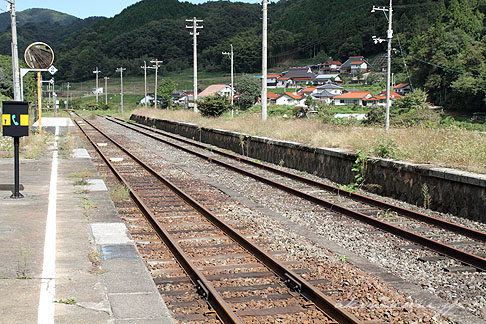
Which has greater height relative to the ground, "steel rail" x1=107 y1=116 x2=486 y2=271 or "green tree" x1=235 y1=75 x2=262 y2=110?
"green tree" x1=235 y1=75 x2=262 y2=110

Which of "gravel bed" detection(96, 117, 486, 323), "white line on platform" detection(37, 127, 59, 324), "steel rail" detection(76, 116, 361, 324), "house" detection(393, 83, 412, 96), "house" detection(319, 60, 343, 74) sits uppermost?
"house" detection(319, 60, 343, 74)

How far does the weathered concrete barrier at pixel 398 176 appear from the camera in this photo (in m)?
10.4

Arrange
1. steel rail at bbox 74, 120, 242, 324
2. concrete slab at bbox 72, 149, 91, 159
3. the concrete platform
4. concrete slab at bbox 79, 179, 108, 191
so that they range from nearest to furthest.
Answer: the concrete platform → steel rail at bbox 74, 120, 242, 324 → concrete slab at bbox 79, 179, 108, 191 → concrete slab at bbox 72, 149, 91, 159

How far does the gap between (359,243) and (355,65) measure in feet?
547

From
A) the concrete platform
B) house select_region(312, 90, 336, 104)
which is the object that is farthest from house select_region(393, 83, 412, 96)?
the concrete platform

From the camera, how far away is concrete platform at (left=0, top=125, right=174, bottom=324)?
528 centimetres

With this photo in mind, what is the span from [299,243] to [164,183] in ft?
21.6

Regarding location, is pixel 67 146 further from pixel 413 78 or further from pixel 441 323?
pixel 413 78

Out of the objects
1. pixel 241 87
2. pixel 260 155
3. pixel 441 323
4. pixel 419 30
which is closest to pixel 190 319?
pixel 441 323

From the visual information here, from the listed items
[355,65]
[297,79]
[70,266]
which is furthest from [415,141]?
[355,65]

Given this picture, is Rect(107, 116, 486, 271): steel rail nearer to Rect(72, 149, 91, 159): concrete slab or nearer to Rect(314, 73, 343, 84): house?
Rect(72, 149, 91, 159): concrete slab

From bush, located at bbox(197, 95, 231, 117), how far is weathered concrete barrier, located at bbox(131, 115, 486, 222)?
15.1m

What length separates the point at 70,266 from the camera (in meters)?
6.73

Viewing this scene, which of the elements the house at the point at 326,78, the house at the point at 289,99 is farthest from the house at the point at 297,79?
the house at the point at 289,99
